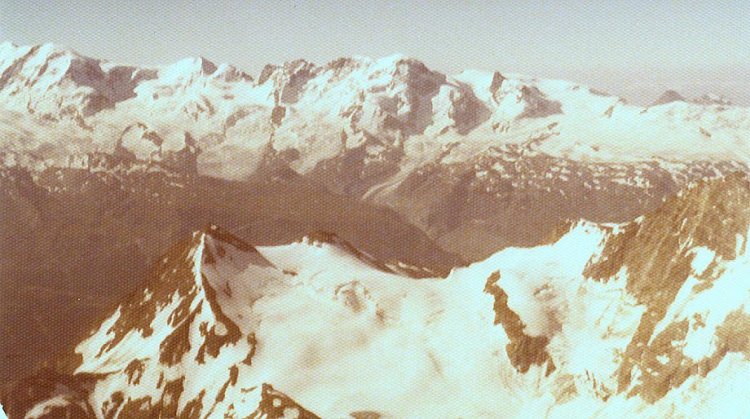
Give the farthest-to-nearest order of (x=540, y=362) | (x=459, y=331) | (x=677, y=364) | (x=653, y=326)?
(x=459, y=331) → (x=540, y=362) → (x=653, y=326) → (x=677, y=364)

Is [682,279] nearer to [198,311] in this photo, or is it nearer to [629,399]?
[629,399]

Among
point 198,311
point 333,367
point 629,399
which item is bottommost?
point 629,399

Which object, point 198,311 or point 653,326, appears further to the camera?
point 198,311

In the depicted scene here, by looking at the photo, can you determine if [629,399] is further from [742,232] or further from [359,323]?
[359,323]

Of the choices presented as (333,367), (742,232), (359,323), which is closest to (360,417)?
(333,367)

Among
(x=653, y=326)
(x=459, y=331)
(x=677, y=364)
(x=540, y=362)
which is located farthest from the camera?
(x=459, y=331)

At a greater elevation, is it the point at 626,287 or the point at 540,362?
the point at 626,287
